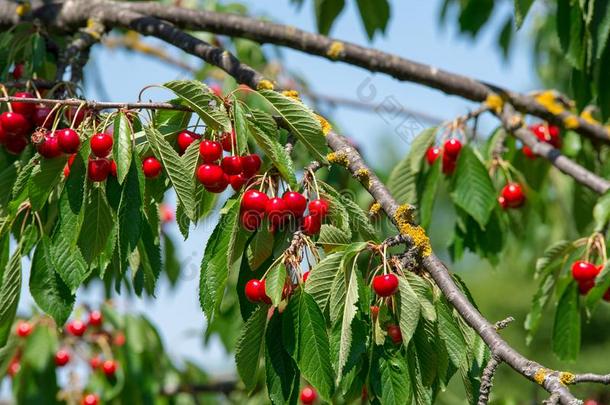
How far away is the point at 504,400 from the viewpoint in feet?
11.6

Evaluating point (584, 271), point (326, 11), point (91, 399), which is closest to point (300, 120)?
point (584, 271)

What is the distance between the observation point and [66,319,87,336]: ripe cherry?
4094mm

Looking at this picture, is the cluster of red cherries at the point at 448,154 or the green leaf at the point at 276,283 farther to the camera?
the cluster of red cherries at the point at 448,154

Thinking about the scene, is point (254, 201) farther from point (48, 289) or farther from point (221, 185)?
point (48, 289)

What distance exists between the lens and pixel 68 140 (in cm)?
173

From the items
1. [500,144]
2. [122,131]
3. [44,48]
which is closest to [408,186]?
[500,144]

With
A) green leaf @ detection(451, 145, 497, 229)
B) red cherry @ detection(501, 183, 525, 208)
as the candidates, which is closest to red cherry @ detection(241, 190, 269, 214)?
green leaf @ detection(451, 145, 497, 229)

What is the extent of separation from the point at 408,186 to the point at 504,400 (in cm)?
103

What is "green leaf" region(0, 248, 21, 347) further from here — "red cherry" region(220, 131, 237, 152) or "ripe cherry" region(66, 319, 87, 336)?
"ripe cherry" region(66, 319, 87, 336)

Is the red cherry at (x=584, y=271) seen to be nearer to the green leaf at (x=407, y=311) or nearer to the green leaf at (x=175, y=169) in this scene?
the green leaf at (x=407, y=311)

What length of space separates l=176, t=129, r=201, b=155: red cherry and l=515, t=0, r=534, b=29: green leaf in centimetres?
99

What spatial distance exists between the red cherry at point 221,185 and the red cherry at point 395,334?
44cm

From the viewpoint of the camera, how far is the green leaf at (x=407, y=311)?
5.46ft

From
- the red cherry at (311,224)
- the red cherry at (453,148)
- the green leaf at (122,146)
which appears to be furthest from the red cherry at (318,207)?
the red cherry at (453,148)
